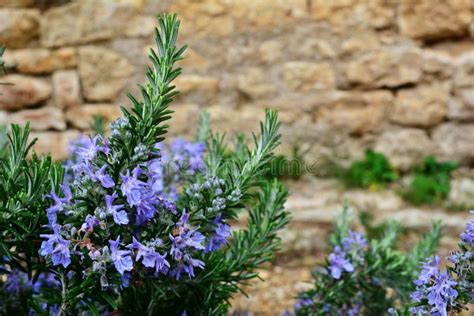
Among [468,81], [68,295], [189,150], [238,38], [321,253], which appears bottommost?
[321,253]

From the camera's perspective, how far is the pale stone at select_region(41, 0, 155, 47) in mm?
3697

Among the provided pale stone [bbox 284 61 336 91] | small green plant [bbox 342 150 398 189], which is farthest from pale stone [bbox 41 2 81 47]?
small green plant [bbox 342 150 398 189]

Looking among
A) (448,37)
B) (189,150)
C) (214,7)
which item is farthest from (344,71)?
(189,150)

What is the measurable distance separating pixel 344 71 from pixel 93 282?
2.96m

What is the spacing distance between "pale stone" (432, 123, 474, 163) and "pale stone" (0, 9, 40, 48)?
8.49 ft

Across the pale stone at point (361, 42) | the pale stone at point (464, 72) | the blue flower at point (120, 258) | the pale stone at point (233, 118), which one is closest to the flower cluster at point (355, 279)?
the blue flower at point (120, 258)

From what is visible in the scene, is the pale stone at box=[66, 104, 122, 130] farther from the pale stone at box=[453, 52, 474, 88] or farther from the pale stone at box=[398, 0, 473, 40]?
the pale stone at box=[453, 52, 474, 88]

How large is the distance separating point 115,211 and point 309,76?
2865 mm

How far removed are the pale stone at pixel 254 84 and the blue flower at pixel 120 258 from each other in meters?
2.78

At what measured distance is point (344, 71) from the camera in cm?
381

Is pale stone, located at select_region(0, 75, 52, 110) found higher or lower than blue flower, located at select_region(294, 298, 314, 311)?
higher

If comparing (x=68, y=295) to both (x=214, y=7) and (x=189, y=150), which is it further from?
(x=214, y=7)

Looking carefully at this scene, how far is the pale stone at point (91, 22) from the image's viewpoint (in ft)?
12.1

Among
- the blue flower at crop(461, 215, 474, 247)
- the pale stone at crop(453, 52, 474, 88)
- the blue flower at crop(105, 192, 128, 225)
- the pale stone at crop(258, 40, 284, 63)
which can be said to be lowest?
the blue flower at crop(461, 215, 474, 247)
